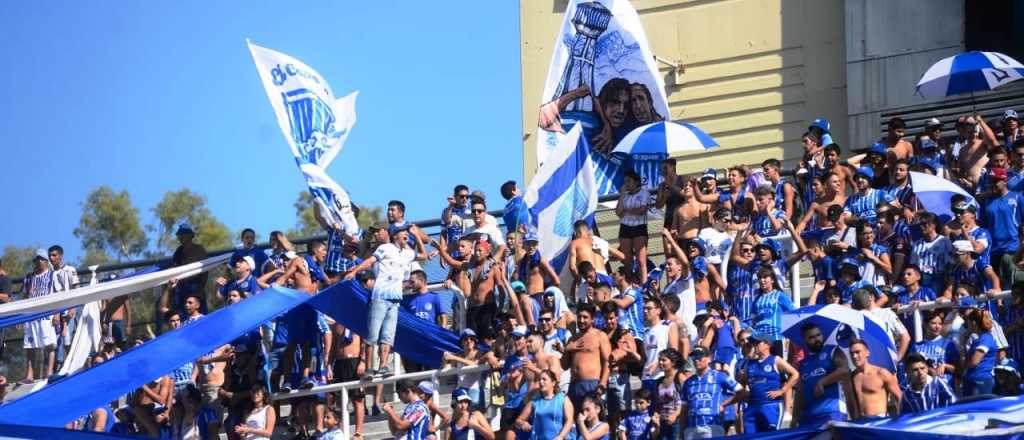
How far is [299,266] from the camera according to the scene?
20.0 m

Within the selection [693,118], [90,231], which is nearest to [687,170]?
[693,118]

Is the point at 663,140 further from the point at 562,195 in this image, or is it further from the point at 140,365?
the point at 140,365

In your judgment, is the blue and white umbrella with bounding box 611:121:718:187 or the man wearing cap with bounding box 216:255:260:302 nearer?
the blue and white umbrella with bounding box 611:121:718:187

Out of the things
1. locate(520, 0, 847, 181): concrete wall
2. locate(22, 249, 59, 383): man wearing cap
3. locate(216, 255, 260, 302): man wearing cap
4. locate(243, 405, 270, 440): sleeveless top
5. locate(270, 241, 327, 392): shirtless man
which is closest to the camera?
locate(243, 405, 270, 440): sleeveless top

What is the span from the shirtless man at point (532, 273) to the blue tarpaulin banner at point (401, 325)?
76cm

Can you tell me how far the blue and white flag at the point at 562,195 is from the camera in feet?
63.1

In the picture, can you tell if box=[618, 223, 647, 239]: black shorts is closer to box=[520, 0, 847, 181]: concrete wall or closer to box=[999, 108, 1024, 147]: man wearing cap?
box=[999, 108, 1024, 147]: man wearing cap

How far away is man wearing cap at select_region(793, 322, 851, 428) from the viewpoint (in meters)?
14.9

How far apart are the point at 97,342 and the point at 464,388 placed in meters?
5.51

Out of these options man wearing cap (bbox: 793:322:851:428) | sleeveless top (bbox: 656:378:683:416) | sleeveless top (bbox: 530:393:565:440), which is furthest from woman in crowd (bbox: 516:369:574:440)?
man wearing cap (bbox: 793:322:851:428)

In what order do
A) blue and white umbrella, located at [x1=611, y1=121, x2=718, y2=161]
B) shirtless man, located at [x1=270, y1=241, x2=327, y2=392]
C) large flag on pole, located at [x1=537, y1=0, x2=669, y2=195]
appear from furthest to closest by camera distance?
1. large flag on pole, located at [x1=537, y1=0, x2=669, y2=195]
2. blue and white umbrella, located at [x1=611, y1=121, x2=718, y2=161]
3. shirtless man, located at [x1=270, y1=241, x2=327, y2=392]

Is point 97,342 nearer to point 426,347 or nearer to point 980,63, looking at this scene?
point 426,347

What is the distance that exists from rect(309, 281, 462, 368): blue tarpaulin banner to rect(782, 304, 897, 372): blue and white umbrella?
4.48 metres

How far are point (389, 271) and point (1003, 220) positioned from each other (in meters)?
5.94
